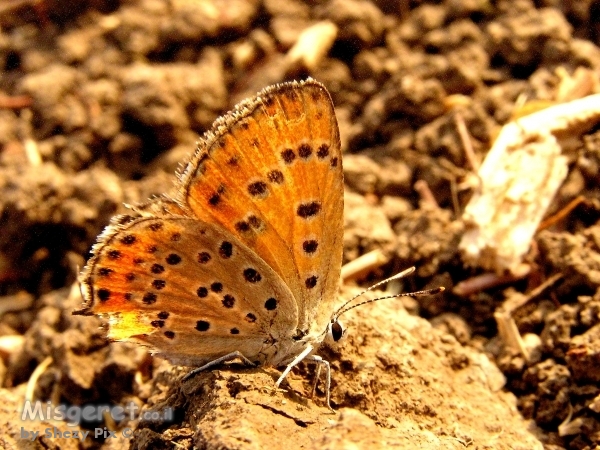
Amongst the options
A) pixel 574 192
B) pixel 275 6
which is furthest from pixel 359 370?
pixel 275 6

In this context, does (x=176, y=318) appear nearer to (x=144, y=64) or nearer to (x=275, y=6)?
(x=144, y=64)

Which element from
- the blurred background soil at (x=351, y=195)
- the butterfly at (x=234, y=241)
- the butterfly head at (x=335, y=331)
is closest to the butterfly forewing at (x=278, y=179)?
the butterfly at (x=234, y=241)

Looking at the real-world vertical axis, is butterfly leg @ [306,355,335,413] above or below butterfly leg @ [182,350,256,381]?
below

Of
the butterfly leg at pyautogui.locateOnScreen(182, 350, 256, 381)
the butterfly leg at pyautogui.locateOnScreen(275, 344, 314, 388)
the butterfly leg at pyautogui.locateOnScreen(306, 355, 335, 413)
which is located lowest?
the butterfly leg at pyautogui.locateOnScreen(306, 355, 335, 413)

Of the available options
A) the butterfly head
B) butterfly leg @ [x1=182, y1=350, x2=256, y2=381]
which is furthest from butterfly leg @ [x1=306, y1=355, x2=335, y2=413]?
butterfly leg @ [x1=182, y1=350, x2=256, y2=381]

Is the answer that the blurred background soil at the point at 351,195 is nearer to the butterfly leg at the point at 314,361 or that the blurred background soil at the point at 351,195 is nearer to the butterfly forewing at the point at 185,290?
the butterfly leg at the point at 314,361

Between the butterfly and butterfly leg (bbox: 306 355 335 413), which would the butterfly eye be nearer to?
the butterfly
